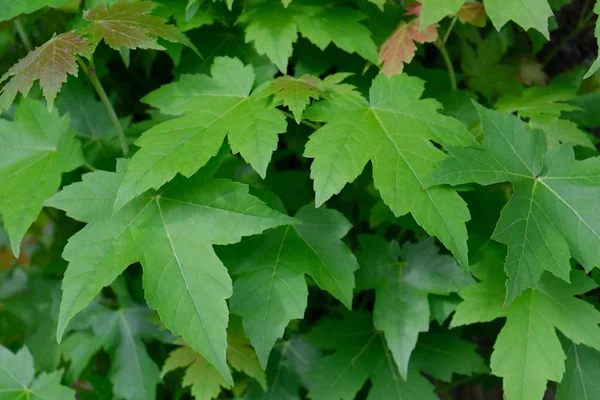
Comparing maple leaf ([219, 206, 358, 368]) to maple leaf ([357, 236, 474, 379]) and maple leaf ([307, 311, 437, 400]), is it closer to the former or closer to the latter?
maple leaf ([357, 236, 474, 379])

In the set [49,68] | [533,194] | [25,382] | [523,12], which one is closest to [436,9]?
[523,12]

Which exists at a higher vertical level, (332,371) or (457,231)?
(457,231)

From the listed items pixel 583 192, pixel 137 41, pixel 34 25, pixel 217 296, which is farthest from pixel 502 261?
pixel 34 25

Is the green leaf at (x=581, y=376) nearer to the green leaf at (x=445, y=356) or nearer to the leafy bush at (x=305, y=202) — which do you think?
the leafy bush at (x=305, y=202)

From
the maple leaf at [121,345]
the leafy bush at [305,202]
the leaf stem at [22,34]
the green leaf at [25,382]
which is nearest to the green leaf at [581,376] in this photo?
the leafy bush at [305,202]

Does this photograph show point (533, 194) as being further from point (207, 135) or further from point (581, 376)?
point (207, 135)

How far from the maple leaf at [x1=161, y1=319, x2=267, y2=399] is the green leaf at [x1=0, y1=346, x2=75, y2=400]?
0.72ft

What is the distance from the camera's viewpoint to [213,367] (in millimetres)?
1155

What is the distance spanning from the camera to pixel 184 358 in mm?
1178

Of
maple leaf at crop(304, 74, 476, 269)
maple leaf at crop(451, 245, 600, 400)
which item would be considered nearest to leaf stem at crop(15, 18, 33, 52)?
maple leaf at crop(304, 74, 476, 269)

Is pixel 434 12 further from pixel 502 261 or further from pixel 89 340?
pixel 89 340

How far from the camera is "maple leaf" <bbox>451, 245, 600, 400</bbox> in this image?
919 mm

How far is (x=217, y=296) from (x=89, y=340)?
1.82 ft

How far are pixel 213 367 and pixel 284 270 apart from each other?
31 cm
